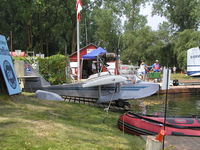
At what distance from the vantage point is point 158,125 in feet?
25.4

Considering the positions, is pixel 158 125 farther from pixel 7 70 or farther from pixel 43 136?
pixel 7 70

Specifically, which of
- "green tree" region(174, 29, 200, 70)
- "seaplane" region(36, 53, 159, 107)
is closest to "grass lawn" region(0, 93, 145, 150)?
"seaplane" region(36, 53, 159, 107)

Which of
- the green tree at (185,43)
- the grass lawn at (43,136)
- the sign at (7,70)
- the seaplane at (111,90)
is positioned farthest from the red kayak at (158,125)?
the green tree at (185,43)

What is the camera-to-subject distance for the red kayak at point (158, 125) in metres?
7.58

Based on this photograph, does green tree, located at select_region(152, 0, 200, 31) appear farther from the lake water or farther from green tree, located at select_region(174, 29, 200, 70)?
the lake water

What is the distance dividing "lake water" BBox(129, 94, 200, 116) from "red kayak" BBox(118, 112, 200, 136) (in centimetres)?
436

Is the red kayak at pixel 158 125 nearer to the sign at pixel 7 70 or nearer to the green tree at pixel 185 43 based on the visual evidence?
the sign at pixel 7 70

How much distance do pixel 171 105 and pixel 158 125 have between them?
8715 millimetres

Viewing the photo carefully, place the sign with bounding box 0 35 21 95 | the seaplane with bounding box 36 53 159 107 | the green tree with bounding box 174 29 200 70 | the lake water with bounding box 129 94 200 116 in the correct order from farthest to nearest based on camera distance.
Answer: the green tree with bounding box 174 29 200 70 → the lake water with bounding box 129 94 200 116 → the seaplane with bounding box 36 53 159 107 → the sign with bounding box 0 35 21 95

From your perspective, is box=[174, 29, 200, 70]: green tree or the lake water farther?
box=[174, 29, 200, 70]: green tree

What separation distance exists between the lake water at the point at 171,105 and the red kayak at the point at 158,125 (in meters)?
4.36

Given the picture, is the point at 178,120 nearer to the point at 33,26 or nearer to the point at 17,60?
the point at 17,60

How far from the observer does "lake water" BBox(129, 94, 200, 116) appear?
1345 centimetres

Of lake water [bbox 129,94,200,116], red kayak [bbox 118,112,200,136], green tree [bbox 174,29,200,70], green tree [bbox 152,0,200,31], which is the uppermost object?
green tree [bbox 152,0,200,31]
